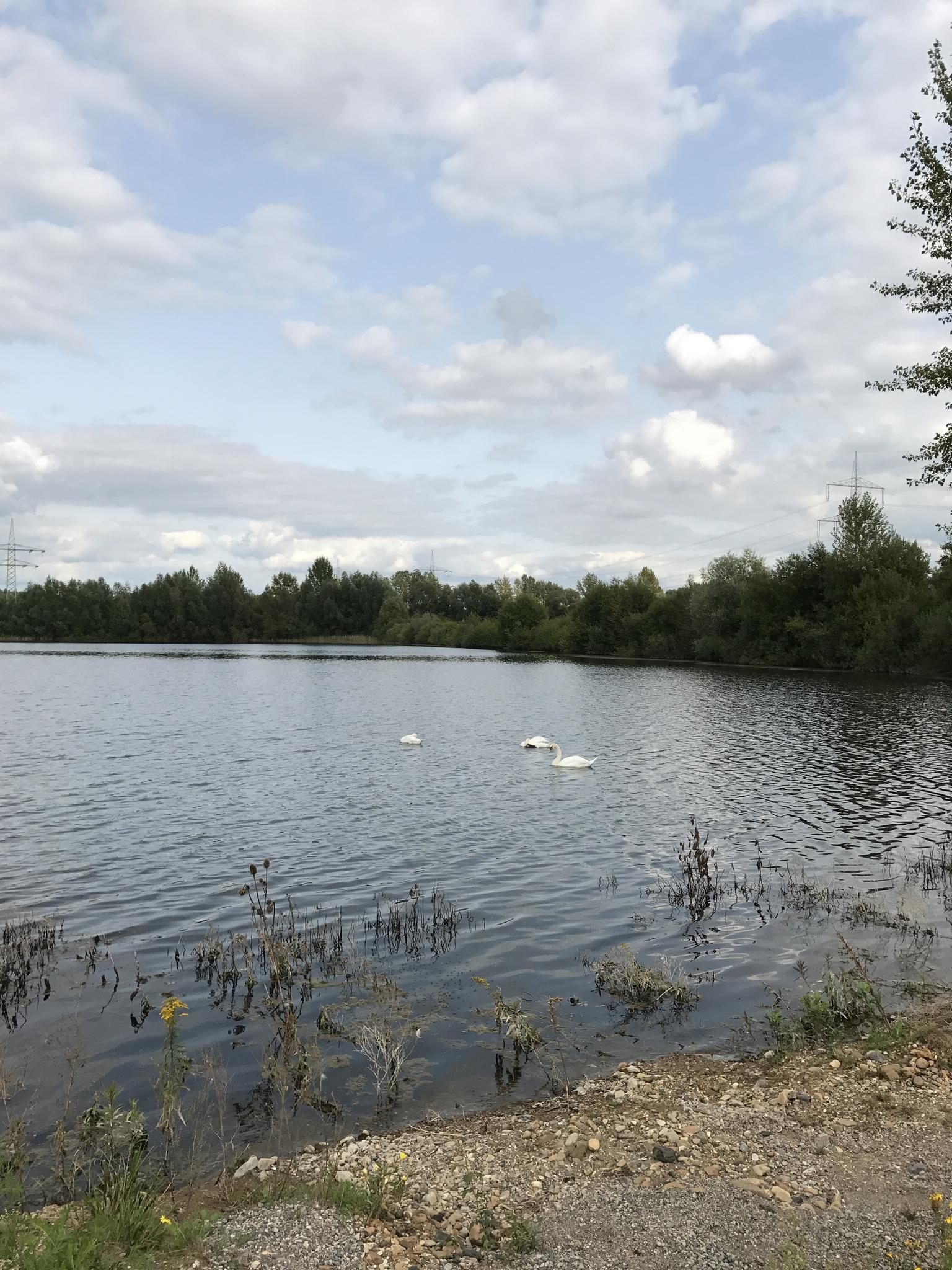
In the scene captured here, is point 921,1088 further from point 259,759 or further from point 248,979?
point 259,759

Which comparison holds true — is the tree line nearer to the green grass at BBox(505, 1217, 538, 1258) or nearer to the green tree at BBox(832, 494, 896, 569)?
the green tree at BBox(832, 494, 896, 569)

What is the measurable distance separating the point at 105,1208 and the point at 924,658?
82814 mm

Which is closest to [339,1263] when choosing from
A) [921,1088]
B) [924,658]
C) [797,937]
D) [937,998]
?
[921,1088]

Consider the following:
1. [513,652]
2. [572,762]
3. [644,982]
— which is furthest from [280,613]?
[644,982]

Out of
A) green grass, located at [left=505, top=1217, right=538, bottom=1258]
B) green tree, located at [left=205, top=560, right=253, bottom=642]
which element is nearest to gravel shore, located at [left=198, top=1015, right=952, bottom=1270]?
green grass, located at [left=505, top=1217, right=538, bottom=1258]

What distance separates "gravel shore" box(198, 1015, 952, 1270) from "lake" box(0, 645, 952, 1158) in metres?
1.29

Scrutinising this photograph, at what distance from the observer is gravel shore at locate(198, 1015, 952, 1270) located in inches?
223

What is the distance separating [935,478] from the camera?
20922 millimetres

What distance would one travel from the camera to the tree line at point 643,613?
278 feet

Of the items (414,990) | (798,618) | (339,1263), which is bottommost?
(414,990)

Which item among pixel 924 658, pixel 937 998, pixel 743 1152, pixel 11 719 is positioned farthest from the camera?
pixel 924 658

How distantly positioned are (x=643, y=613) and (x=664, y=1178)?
395 feet

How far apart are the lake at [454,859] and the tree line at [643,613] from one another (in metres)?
41.6

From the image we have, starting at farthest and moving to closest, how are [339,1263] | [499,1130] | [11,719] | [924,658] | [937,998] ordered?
1. [924,658]
2. [11,719]
3. [937,998]
4. [499,1130]
5. [339,1263]
